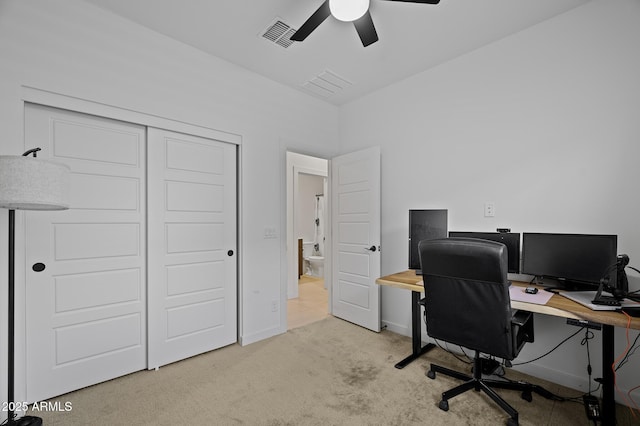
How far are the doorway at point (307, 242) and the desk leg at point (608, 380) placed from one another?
268cm

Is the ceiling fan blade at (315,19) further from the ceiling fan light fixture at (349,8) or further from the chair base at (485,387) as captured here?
the chair base at (485,387)

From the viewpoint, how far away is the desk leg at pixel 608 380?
5.58 feet

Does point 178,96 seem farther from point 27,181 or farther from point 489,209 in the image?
point 489,209

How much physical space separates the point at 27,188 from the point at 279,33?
2055mm

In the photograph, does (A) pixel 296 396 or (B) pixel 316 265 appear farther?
(B) pixel 316 265

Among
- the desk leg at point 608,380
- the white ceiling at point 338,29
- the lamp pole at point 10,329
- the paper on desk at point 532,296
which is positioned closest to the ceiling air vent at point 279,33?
the white ceiling at point 338,29

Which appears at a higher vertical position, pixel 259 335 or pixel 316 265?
pixel 316 265

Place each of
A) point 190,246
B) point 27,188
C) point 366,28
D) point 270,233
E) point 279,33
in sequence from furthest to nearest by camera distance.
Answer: point 270,233 → point 190,246 → point 279,33 → point 366,28 → point 27,188

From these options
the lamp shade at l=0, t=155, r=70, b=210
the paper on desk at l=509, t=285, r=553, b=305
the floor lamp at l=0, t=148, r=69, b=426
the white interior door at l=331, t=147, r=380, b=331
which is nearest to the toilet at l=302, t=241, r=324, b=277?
the white interior door at l=331, t=147, r=380, b=331

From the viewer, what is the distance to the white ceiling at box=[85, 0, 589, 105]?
7.24 feet

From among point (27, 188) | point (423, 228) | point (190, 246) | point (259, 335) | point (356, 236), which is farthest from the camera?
point (356, 236)

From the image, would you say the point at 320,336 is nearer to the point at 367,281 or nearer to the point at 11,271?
the point at 367,281

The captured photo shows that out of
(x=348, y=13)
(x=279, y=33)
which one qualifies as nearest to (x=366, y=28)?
(x=348, y=13)

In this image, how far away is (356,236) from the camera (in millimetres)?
3611
